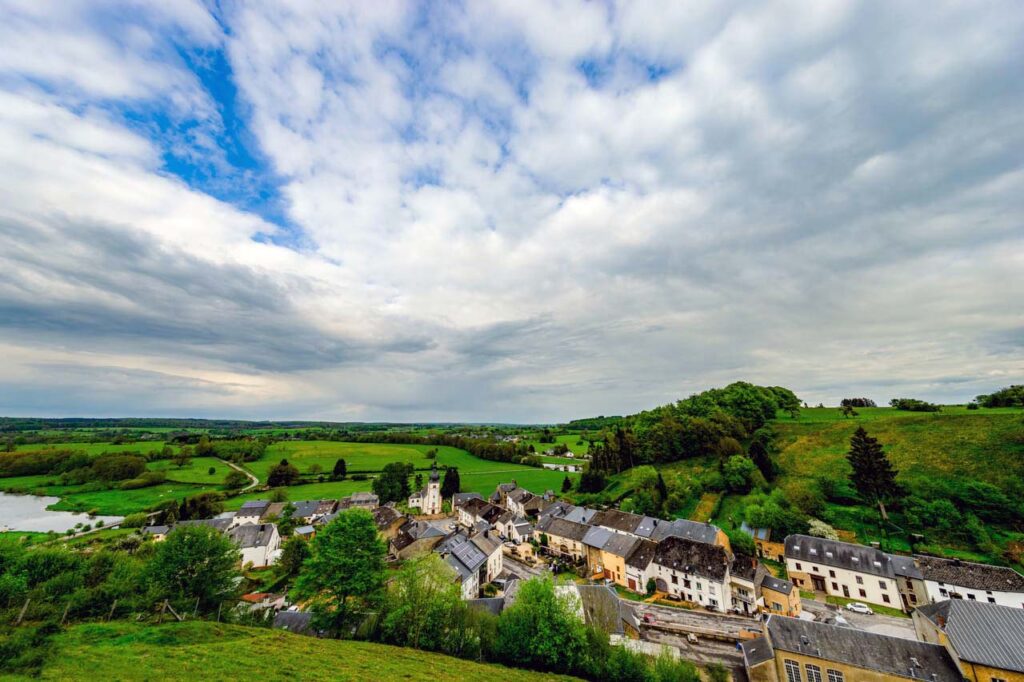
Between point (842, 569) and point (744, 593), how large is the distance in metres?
11.5

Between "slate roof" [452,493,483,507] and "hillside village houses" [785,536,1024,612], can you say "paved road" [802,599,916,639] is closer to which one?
"hillside village houses" [785,536,1024,612]

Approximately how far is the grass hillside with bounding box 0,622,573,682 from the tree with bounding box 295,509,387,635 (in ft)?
9.16

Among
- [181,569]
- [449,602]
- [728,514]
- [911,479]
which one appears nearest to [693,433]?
[728,514]

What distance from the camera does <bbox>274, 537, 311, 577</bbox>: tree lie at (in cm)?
4566

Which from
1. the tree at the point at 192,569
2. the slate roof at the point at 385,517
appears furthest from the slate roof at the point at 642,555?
the tree at the point at 192,569

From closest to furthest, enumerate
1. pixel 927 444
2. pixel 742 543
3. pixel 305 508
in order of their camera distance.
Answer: pixel 742 543
pixel 927 444
pixel 305 508

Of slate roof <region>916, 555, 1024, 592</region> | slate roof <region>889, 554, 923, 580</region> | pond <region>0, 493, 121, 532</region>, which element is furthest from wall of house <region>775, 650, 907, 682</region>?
pond <region>0, 493, 121, 532</region>

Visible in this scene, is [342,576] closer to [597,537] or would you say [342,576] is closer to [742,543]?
[597,537]

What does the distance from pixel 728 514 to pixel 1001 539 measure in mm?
26119

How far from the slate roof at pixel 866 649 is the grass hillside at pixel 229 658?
17.9m

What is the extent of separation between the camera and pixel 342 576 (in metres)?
26.8

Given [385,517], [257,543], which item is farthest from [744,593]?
[257,543]

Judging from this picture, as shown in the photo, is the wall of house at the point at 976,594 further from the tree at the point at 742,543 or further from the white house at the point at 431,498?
the white house at the point at 431,498

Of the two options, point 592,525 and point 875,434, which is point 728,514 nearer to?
point 592,525
